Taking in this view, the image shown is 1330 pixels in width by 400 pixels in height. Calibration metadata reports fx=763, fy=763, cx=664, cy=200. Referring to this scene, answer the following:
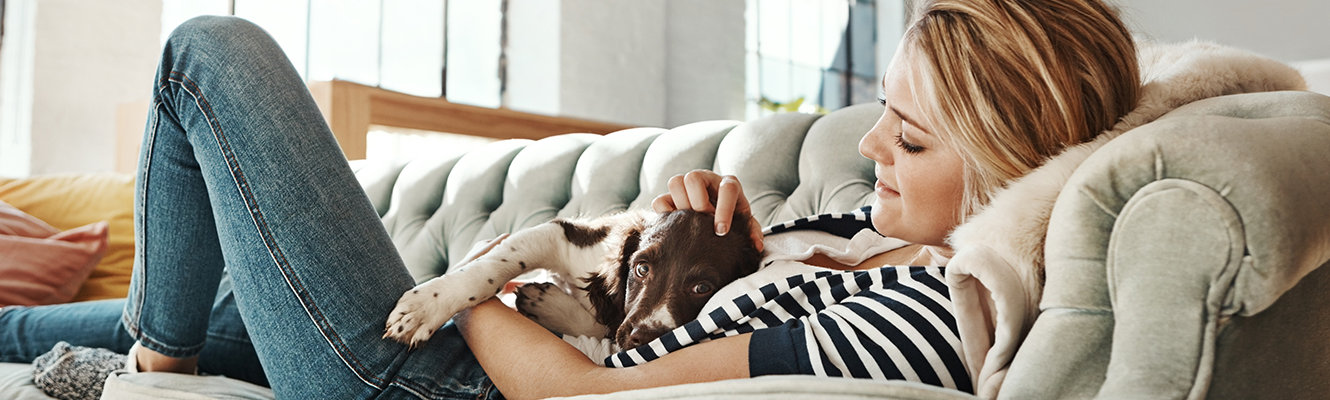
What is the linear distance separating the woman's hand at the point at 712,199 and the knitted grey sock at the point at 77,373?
1079mm

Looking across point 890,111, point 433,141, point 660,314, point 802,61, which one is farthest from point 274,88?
point 802,61

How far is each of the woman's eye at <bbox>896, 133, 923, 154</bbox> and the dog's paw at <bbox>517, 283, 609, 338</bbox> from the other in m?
0.54

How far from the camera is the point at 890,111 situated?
37.7 inches

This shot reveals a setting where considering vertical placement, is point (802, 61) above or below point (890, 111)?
above

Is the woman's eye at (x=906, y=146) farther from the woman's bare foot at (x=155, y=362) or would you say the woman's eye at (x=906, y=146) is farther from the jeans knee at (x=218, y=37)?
the woman's bare foot at (x=155, y=362)

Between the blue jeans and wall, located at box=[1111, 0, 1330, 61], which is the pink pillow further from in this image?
wall, located at box=[1111, 0, 1330, 61]

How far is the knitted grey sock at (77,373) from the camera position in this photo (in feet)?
4.63

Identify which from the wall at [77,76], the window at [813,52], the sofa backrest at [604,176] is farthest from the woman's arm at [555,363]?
the window at [813,52]

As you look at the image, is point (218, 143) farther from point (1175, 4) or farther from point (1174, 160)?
point (1175, 4)

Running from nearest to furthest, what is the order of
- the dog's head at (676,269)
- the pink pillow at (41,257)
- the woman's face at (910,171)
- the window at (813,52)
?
the woman's face at (910,171) → the dog's head at (676,269) → the pink pillow at (41,257) → the window at (813,52)

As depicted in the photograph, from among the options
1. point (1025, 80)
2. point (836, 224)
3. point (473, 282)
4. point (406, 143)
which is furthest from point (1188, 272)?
point (406, 143)

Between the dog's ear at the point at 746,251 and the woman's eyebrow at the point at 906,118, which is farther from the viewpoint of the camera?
the dog's ear at the point at 746,251

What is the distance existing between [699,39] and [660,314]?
5.94 m

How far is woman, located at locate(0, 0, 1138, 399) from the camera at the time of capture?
0.81 meters
